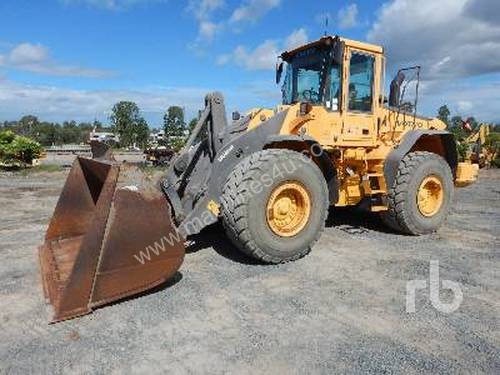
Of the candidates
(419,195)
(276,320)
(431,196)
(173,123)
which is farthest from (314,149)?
(173,123)

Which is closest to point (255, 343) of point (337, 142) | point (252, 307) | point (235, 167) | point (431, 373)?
point (252, 307)

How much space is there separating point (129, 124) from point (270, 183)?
3865 cm

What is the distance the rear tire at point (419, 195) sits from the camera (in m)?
6.70

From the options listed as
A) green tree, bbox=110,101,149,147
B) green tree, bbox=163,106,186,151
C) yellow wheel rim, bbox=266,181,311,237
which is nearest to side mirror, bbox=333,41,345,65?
yellow wheel rim, bbox=266,181,311,237

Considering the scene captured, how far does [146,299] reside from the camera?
4.34m

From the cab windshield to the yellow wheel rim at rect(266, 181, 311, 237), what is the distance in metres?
1.53

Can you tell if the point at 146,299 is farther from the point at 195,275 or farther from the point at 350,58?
the point at 350,58

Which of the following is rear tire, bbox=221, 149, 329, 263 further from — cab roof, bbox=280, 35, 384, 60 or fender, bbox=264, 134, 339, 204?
cab roof, bbox=280, 35, 384, 60

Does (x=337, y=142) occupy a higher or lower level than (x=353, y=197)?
higher

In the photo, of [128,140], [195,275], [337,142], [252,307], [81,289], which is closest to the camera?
[81,289]

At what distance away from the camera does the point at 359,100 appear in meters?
6.74

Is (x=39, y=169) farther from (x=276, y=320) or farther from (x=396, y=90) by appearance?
(x=276, y=320)

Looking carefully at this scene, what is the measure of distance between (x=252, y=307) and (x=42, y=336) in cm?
169

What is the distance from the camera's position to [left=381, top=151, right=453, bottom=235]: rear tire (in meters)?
6.70
